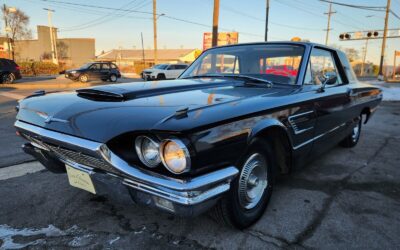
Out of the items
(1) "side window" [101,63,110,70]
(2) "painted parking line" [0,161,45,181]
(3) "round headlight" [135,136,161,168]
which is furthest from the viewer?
(1) "side window" [101,63,110,70]

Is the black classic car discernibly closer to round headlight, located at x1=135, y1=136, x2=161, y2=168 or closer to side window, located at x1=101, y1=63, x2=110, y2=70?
round headlight, located at x1=135, y1=136, x2=161, y2=168

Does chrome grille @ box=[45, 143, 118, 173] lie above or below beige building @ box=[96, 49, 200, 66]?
below

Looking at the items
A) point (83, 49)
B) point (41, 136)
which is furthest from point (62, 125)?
point (83, 49)

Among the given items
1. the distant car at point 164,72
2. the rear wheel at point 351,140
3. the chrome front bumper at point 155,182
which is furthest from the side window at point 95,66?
the chrome front bumper at point 155,182

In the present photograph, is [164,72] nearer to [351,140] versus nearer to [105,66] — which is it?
[105,66]

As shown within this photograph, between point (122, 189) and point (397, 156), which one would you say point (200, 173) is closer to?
point (122, 189)

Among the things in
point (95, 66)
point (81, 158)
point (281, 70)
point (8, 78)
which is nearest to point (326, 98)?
point (281, 70)

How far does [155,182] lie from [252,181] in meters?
0.97

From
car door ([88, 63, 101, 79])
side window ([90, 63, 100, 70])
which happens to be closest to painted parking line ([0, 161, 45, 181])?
car door ([88, 63, 101, 79])

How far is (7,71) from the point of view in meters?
17.1

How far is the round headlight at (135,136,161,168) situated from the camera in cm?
181

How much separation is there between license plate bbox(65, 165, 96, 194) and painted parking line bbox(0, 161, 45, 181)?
5.84 feet

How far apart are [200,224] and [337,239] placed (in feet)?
3.54

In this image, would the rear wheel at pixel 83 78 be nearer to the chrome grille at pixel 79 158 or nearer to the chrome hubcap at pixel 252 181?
the chrome grille at pixel 79 158
